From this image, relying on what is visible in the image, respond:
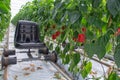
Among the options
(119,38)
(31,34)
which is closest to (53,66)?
(31,34)

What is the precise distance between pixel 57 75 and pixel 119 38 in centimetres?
282

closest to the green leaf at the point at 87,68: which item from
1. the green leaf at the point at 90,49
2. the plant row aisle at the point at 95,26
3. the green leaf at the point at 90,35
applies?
the plant row aisle at the point at 95,26

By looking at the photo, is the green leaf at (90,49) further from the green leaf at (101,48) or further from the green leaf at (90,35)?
the green leaf at (90,35)

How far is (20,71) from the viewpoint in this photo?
426 cm

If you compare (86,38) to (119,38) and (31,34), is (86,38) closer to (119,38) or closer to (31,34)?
(119,38)

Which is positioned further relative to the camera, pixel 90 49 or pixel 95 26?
pixel 95 26

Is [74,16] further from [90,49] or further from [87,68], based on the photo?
[87,68]

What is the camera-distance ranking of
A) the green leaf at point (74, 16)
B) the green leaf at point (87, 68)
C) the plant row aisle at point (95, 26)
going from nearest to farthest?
the plant row aisle at point (95, 26), the green leaf at point (74, 16), the green leaf at point (87, 68)

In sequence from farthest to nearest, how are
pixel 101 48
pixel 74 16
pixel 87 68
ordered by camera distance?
1. pixel 87 68
2. pixel 74 16
3. pixel 101 48

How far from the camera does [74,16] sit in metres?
1.41

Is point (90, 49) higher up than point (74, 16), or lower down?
lower down

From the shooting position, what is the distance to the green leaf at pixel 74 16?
1.39 meters

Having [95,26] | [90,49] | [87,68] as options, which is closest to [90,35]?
[95,26]

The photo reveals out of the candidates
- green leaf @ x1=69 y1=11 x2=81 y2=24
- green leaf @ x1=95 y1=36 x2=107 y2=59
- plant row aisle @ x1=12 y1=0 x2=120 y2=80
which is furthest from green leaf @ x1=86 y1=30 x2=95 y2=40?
green leaf @ x1=95 y1=36 x2=107 y2=59
